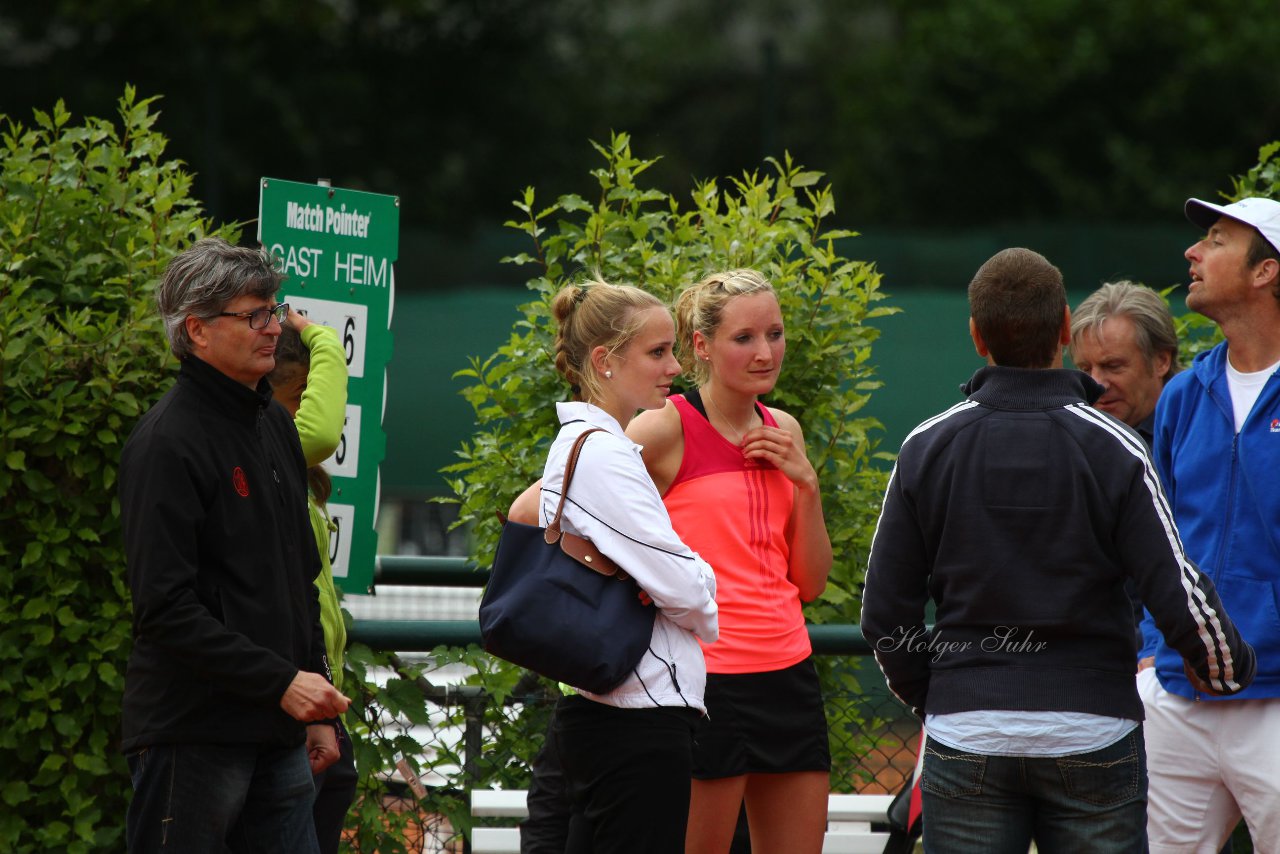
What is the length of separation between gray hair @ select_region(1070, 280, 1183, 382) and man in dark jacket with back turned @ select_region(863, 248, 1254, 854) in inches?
49.6

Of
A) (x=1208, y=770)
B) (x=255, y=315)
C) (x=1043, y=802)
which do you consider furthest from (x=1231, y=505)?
(x=255, y=315)

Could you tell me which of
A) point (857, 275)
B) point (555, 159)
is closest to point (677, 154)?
point (555, 159)

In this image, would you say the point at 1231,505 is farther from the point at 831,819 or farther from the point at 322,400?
the point at 322,400

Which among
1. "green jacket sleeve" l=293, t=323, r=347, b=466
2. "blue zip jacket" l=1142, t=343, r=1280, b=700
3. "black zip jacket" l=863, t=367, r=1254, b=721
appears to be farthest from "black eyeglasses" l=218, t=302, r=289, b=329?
"blue zip jacket" l=1142, t=343, r=1280, b=700

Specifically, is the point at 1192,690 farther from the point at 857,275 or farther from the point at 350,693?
the point at 350,693

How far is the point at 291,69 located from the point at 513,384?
70.0 ft

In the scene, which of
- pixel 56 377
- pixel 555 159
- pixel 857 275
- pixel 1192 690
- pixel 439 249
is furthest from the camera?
pixel 555 159

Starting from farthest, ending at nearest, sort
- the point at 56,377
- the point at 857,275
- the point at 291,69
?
the point at 291,69
the point at 857,275
the point at 56,377

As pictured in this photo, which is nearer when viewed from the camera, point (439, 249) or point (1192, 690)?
point (1192, 690)

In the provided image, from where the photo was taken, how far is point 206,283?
10.7 feet

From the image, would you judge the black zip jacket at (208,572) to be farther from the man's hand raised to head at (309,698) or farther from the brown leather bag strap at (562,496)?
the brown leather bag strap at (562,496)

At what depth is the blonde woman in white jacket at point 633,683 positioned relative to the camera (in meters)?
3.14

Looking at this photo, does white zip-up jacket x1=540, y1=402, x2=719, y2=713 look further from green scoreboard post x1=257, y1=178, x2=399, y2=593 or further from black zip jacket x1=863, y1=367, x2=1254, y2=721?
green scoreboard post x1=257, y1=178, x2=399, y2=593

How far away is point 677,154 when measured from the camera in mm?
30594
